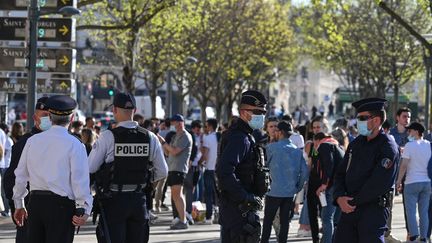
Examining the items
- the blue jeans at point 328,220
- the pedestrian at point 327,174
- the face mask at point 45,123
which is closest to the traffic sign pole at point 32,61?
the pedestrian at point 327,174

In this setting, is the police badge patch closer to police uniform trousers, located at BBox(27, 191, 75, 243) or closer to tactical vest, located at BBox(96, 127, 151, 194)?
tactical vest, located at BBox(96, 127, 151, 194)

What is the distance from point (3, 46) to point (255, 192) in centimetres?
1065

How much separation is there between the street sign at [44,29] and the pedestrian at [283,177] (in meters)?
6.82

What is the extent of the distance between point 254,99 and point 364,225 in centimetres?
157

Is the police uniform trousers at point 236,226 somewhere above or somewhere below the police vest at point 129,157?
below

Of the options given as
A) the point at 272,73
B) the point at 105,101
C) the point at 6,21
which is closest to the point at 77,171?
the point at 6,21

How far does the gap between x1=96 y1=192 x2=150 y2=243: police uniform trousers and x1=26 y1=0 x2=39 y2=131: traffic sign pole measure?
331 inches

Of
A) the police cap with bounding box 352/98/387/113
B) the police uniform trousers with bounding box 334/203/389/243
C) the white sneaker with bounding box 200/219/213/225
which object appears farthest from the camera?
the white sneaker with bounding box 200/219/213/225

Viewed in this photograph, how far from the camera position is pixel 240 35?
152 ft

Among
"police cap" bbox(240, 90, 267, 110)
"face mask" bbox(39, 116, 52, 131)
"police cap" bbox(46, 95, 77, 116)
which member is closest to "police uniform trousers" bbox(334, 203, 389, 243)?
"police cap" bbox(240, 90, 267, 110)

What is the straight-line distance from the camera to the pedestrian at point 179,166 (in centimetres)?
1634

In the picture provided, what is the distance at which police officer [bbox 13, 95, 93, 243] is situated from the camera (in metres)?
8.53

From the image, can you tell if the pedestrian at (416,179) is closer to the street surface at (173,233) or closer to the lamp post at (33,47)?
the street surface at (173,233)

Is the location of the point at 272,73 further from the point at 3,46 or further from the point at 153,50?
the point at 3,46
